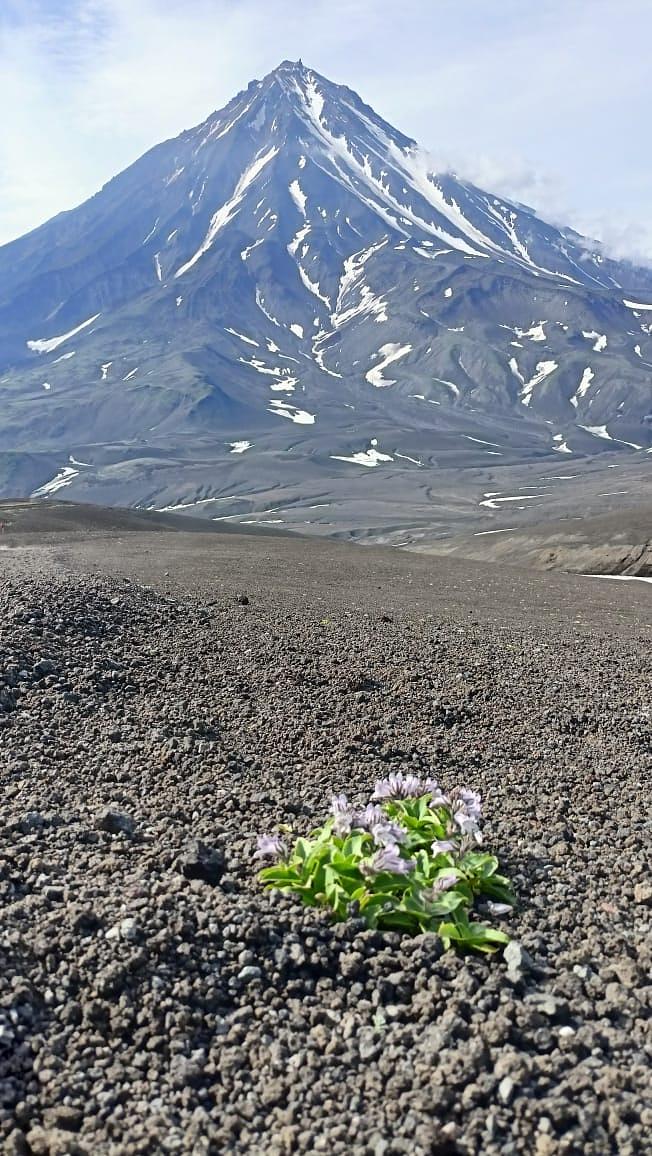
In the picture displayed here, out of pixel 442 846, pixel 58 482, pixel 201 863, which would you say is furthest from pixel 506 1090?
pixel 58 482

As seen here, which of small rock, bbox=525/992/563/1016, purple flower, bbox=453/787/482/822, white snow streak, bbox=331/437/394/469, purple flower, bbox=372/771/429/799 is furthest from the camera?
white snow streak, bbox=331/437/394/469

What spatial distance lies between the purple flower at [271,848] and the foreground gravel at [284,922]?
0.08 metres

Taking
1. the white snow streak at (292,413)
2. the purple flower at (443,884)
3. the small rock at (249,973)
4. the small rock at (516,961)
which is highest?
the white snow streak at (292,413)

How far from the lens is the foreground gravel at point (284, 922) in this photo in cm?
282

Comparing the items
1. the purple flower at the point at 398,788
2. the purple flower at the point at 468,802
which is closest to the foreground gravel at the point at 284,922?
the purple flower at the point at 468,802

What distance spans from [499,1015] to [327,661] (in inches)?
191

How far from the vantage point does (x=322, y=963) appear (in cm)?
349

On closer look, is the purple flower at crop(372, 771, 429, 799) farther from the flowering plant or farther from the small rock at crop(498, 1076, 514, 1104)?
the small rock at crop(498, 1076, 514, 1104)

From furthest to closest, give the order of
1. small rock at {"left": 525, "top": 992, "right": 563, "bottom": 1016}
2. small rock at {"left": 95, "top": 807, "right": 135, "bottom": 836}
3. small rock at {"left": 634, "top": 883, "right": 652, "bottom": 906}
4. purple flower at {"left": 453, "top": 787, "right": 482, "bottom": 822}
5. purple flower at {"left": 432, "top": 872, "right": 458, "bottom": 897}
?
1. small rock at {"left": 95, "top": 807, "right": 135, "bottom": 836}
2. purple flower at {"left": 453, "top": 787, "right": 482, "bottom": 822}
3. small rock at {"left": 634, "top": 883, "right": 652, "bottom": 906}
4. purple flower at {"left": 432, "top": 872, "right": 458, "bottom": 897}
5. small rock at {"left": 525, "top": 992, "right": 563, "bottom": 1016}

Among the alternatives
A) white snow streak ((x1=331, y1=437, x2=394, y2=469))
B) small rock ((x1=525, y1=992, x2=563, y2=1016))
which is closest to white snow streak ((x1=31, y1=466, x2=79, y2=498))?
white snow streak ((x1=331, y1=437, x2=394, y2=469))

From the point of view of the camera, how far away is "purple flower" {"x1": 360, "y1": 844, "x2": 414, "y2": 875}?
152 inches

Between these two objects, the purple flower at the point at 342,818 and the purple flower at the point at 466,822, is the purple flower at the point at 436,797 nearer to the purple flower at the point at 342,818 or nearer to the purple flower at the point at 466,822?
the purple flower at the point at 466,822

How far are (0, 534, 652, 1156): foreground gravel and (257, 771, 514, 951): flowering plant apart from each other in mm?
124

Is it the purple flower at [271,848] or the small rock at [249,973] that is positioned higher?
the purple flower at [271,848]
